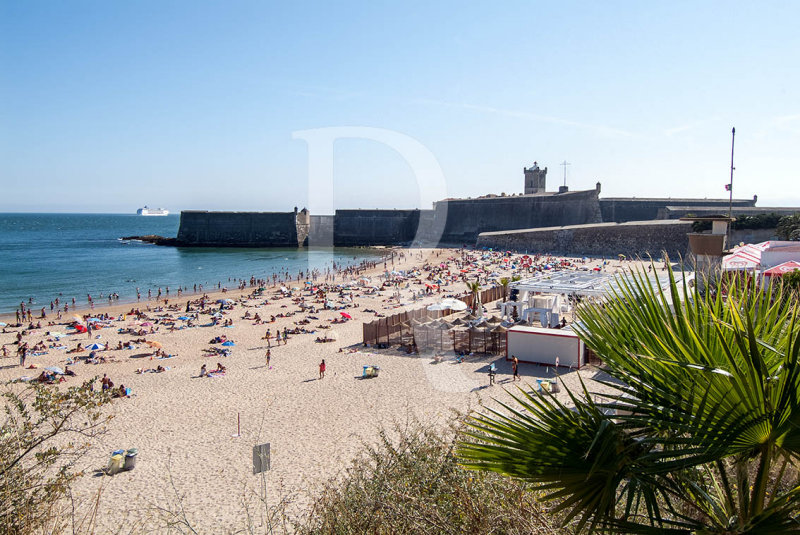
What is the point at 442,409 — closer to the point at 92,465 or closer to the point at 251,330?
the point at 92,465

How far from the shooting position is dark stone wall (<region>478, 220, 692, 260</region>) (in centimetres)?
3566

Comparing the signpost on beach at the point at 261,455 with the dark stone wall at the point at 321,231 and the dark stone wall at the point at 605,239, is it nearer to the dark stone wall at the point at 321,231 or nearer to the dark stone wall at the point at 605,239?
the dark stone wall at the point at 605,239

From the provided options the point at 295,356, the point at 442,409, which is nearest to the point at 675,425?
the point at 442,409

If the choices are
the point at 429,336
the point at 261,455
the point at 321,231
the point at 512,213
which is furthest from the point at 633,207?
the point at 261,455

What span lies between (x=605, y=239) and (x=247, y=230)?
36.7 meters

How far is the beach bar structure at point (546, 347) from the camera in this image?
1306 cm

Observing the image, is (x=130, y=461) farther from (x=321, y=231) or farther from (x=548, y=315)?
(x=321, y=231)

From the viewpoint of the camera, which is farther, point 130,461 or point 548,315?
point 548,315

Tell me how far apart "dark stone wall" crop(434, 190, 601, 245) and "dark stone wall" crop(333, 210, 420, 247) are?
10.5 feet

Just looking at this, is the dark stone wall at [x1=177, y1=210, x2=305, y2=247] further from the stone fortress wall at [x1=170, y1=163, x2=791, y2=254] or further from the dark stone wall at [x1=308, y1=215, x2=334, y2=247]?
the dark stone wall at [x1=308, y1=215, x2=334, y2=247]

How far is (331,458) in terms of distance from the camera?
9.00 meters

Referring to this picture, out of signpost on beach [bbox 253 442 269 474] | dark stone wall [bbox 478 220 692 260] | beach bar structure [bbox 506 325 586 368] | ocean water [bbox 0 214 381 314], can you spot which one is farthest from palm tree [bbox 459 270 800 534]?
dark stone wall [bbox 478 220 692 260]

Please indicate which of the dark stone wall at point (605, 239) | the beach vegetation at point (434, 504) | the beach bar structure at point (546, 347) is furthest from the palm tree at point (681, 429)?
the dark stone wall at point (605, 239)

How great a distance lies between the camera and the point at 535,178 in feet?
201
